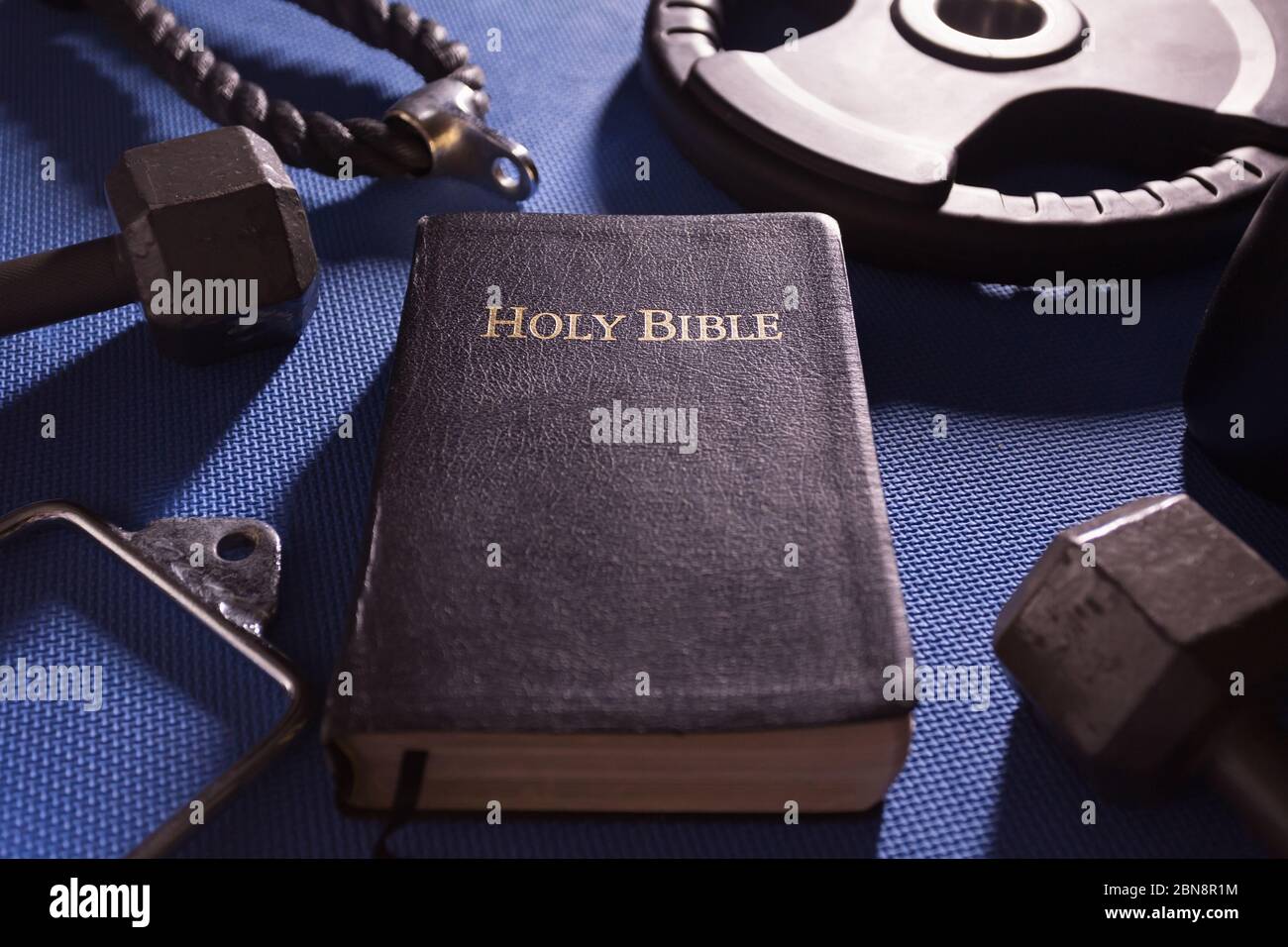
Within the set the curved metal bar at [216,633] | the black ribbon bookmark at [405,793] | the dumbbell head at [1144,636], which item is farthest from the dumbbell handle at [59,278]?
the dumbbell head at [1144,636]

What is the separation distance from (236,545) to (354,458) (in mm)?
67

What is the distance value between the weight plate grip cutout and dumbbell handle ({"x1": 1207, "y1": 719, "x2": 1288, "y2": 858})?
0.29 metres

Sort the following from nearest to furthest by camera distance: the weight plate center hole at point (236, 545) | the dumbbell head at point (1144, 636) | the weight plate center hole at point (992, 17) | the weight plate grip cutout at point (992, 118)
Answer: the dumbbell head at point (1144, 636), the weight plate center hole at point (236, 545), the weight plate grip cutout at point (992, 118), the weight plate center hole at point (992, 17)

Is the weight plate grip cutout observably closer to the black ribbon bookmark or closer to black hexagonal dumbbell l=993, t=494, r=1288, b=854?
black hexagonal dumbbell l=993, t=494, r=1288, b=854

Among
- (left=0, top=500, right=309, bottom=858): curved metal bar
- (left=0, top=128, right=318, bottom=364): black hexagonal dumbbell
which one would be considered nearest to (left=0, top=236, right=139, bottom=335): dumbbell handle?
(left=0, top=128, right=318, bottom=364): black hexagonal dumbbell

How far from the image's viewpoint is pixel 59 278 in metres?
0.56

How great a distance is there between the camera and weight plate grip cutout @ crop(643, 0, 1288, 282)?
615 mm

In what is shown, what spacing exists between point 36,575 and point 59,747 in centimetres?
9

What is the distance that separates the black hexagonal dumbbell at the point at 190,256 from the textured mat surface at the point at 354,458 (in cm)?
3

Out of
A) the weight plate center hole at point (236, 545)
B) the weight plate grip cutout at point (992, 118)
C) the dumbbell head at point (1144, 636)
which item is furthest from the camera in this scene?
the weight plate grip cutout at point (992, 118)

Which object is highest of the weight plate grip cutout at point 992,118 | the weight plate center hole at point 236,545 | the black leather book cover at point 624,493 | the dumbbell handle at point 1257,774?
the weight plate grip cutout at point 992,118

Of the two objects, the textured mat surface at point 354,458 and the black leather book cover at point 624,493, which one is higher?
the black leather book cover at point 624,493

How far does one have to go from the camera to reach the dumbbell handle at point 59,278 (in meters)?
0.56

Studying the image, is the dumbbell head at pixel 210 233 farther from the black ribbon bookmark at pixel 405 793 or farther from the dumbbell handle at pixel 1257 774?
the dumbbell handle at pixel 1257 774
